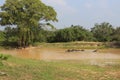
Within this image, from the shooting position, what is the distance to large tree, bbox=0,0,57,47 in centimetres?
4438

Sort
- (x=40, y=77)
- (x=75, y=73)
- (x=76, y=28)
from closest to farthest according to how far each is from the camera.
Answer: (x=40, y=77), (x=75, y=73), (x=76, y=28)

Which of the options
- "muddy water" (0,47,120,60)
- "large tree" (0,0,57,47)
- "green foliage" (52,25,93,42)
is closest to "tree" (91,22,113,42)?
"green foliage" (52,25,93,42)

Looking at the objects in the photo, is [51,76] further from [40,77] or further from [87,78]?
[87,78]

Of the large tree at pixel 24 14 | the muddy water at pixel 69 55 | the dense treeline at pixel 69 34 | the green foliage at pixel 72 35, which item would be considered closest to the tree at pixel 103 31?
the dense treeline at pixel 69 34

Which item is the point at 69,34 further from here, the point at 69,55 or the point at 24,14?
the point at 69,55

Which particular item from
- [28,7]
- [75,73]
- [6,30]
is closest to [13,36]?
[6,30]

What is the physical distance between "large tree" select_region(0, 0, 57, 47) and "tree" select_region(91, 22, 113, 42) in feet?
52.3

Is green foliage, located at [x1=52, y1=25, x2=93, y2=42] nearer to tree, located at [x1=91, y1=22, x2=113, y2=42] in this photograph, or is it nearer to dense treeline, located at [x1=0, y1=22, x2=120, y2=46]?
dense treeline, located at [x1=0, y1=22, x2=120, y2=46]

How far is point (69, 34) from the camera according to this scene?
5356 centimetres

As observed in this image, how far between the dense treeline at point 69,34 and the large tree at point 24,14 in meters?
1.40

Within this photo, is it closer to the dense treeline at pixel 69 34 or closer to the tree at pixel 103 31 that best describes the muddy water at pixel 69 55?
the dense treeline at pixel 69 34

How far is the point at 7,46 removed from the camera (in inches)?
1864

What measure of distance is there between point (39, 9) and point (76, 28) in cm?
1278

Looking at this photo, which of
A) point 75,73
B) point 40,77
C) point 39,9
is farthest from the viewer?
point 39,9
